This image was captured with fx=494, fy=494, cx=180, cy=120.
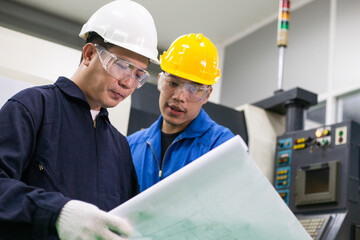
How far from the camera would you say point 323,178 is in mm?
2799

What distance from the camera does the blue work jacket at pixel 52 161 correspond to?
933 mm

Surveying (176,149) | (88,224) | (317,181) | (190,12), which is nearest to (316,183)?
(317,181)

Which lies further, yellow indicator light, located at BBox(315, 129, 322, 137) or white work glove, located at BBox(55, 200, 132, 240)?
yellow indicator light, located at BBox(315, 129, 322, 137)

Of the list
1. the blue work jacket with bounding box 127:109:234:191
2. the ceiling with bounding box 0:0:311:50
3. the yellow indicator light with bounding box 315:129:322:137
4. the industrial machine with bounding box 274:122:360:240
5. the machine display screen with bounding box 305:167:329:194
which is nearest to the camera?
the blue work jacket with bounding box 127:109:234:191

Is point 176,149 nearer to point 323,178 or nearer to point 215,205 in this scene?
point 215,205

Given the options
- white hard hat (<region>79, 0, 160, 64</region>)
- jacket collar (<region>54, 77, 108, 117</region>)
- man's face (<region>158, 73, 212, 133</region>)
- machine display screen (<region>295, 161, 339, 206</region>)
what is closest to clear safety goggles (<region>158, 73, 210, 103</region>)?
man's face (<region>158, 73, 212, 133</region>)

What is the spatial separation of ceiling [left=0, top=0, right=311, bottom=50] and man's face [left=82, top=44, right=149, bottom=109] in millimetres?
3102

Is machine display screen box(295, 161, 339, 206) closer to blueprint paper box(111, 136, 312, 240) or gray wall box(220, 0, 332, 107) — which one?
gray wall box(220, 0, 332, 107)

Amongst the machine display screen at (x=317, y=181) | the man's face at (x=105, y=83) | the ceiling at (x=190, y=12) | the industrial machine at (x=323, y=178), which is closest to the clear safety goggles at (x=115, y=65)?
the man's face at (x=105, y=83)

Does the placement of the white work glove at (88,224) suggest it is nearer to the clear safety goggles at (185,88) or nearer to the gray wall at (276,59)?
the clear safety goggles at (185,88)

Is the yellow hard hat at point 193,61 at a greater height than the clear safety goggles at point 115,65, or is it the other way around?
the yellow hard hat at point 193,61

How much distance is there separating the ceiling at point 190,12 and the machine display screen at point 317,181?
2.18 metres

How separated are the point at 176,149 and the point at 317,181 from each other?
1.25m

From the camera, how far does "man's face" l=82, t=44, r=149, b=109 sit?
4.10 feet
